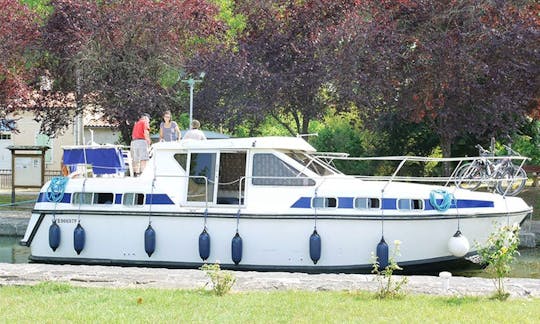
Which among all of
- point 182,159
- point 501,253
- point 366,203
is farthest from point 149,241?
point 501,253

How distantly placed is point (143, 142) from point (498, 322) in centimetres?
989

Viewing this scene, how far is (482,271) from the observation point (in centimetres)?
1502

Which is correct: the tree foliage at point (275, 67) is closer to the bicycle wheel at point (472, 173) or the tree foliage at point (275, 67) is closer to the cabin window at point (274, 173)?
the bicycle wheel at point (472, 173)

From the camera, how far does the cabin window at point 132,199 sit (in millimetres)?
14969

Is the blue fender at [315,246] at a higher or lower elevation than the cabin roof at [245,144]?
lower

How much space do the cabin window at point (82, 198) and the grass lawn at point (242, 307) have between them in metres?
5.74

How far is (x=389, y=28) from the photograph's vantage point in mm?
21484

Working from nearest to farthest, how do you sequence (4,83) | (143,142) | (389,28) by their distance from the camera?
(143,142) → (389,28) → (4,83)

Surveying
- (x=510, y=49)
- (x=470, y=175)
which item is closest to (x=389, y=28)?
(x=510, y=49)

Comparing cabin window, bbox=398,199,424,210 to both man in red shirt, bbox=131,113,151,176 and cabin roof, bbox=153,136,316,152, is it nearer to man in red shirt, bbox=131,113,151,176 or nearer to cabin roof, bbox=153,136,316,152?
cabin roof, bbox=153,136,316,152

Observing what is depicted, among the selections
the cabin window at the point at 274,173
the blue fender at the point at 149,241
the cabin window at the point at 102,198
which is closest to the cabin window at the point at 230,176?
the cabin window at the point at 274,173

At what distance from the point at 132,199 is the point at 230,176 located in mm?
2011

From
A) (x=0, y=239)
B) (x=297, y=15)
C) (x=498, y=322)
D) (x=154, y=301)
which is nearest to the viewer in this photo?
(x=498, y=322)

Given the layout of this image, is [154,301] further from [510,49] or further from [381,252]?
[510,49]
